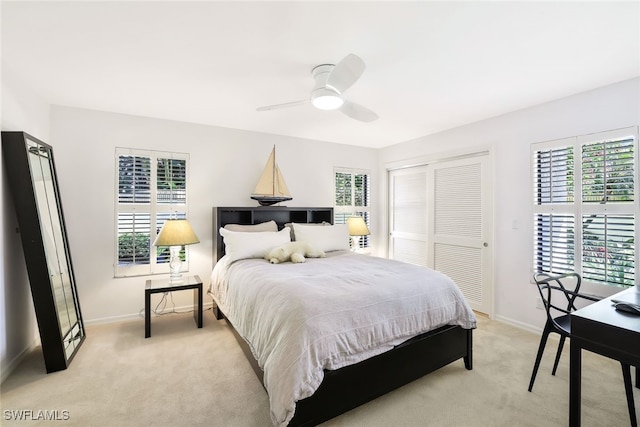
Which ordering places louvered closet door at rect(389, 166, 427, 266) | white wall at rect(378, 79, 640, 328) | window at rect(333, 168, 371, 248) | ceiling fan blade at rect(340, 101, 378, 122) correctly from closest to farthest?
ceiling fan blade at rect(340, 101, 378, 122) < white wall at rect(378, 79, 640, 328) < louvered closet door at rect(389, 166, 427, 266) < window at rect(333, 168, 371, 248)

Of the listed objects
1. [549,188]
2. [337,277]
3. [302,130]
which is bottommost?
[337,277]

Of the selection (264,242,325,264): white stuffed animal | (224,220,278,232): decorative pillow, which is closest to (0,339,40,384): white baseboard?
(224,220,278,232): decorative pillow

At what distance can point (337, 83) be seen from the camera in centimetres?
200

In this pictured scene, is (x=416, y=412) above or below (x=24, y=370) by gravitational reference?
below

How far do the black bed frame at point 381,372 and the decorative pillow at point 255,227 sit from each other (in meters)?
1.55

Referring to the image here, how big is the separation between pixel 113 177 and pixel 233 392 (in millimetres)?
2753

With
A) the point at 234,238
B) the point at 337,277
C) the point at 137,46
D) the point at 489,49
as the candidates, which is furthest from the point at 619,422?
the point at 137,46

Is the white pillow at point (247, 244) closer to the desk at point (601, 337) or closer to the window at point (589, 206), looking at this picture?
the desk at point (601, 337)

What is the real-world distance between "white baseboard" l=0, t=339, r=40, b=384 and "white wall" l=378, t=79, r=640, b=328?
4722mm

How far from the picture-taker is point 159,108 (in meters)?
3.20

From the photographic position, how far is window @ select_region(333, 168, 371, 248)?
16.1ft

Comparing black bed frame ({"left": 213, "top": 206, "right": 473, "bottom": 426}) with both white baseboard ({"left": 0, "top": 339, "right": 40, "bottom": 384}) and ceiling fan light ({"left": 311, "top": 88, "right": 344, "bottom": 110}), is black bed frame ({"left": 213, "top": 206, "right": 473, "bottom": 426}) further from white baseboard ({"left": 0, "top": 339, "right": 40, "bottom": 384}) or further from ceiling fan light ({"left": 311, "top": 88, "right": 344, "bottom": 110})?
ceiling fan light ({"left": 311, "top": 88, "right": 344, "bottom": 110})

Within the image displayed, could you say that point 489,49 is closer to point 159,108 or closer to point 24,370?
point 159,108

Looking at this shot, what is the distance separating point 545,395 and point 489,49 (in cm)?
248
